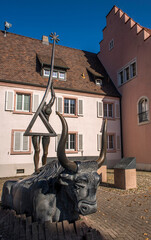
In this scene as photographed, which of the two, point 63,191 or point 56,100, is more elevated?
point 56,100

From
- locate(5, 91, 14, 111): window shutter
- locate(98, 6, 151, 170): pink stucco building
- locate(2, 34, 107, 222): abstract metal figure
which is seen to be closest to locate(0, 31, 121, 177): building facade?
locate(5, 91, 14, 111): window shutter

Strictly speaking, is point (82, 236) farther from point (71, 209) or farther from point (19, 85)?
point (19, 85)

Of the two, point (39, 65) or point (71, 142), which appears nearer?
point (71, 142)

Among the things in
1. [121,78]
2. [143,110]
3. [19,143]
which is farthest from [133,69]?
[19,143]

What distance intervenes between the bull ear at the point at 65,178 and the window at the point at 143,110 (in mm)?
13893

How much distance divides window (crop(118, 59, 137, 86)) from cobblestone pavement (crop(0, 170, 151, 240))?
11550 millimetres

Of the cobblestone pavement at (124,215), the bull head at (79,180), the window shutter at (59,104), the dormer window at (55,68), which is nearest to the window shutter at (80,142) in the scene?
the window shutter at (59,104)

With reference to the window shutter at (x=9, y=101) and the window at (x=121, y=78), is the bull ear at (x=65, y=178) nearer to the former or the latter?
the window shutter at (x=9, y=101)

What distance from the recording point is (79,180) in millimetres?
2008

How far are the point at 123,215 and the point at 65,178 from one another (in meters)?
3.53

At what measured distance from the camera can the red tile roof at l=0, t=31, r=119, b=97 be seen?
14.5m

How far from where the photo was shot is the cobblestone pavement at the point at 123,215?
3670 mm

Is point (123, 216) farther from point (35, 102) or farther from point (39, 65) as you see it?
point (39, 65)

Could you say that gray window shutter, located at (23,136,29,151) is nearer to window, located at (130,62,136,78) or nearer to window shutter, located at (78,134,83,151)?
window shutter, located at (78,134,83,151)
